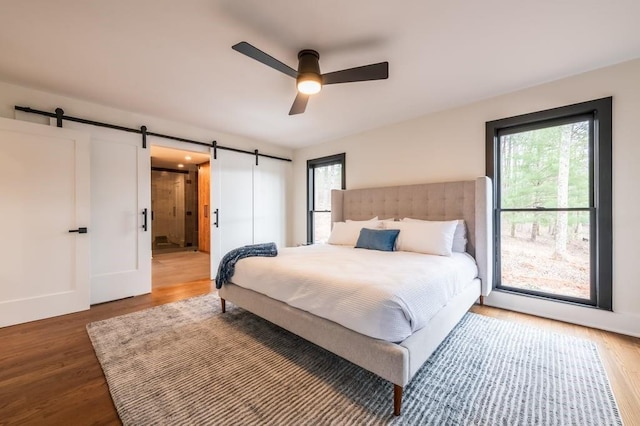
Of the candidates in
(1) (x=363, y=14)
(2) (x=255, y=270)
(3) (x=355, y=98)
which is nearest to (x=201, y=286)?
(2) (x=255, y=270)

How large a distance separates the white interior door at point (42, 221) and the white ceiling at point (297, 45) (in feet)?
2.22

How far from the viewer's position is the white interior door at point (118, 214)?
3334 millimetres

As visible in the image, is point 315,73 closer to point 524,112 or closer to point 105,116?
point 524,112

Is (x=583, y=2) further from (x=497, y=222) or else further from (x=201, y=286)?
(x=201, y=286)

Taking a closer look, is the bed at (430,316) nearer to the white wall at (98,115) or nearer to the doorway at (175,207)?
the white wall at (98,115)

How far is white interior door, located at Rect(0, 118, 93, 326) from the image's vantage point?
8.89 ft

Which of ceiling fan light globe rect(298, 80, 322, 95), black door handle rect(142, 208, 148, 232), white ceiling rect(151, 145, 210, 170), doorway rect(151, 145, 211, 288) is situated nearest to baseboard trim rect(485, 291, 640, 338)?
ceiling fan light globe rect(298, 80, 322, 95)

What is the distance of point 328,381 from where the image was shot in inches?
70.3

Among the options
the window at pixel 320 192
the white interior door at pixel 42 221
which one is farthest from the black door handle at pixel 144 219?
the window at pixel 320 192

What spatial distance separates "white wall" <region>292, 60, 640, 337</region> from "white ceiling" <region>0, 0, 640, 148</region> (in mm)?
189

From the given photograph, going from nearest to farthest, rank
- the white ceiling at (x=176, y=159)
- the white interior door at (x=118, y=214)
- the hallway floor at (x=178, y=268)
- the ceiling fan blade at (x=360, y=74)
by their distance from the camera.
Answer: the ceiling fan blade at (x=360, y=74), the white interior door at (x=118, y=214), the hallway floor at (x=178, y=268), the white ceiling at (x=176, y=159)

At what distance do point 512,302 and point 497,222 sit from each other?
956mm

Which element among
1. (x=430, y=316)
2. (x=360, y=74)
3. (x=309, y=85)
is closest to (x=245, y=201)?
(x=309, y=85)

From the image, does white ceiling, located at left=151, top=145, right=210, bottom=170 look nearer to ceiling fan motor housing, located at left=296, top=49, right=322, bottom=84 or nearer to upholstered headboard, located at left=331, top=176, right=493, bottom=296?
upholstered headboard, located at left=331, top=176, right=493, bottom=296
